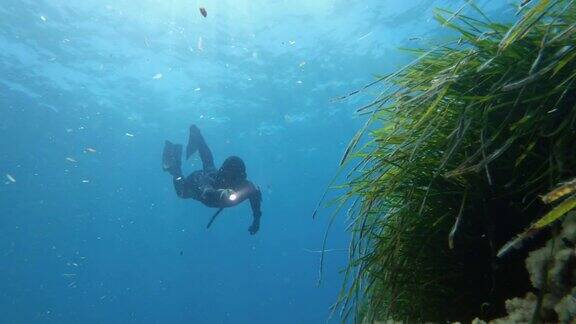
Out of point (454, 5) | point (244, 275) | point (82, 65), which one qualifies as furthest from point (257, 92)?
point (244, 275)

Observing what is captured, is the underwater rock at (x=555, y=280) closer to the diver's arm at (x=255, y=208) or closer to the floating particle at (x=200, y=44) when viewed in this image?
the diver's arm at (x=255, y=208)

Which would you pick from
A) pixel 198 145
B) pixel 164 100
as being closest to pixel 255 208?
pixel 198 145

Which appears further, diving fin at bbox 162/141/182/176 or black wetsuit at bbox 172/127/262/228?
diving fin at bbox 162/141/182/176

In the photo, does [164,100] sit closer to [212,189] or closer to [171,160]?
[171,160]

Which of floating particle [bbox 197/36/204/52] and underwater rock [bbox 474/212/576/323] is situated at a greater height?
floating particle [bbox 197/36/204/52]

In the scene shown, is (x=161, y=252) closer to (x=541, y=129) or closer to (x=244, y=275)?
(x=244, y=275)

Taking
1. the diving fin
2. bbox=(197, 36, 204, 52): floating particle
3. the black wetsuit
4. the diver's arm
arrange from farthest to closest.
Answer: bbox=(197, 36, 204, 52): floating particle
the diving fin
the diver's arm
the black wetsuit

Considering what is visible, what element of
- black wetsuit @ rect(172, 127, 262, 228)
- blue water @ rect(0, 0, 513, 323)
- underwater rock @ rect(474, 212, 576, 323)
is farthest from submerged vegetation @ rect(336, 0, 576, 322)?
black wetsuit @ rect(172, 127, 262, 228)

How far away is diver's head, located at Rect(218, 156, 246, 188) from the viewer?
10471mm

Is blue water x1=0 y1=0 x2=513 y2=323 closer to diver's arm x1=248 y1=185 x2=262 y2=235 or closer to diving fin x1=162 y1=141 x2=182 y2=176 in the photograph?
diver's arm x1=248 y1=185 x2=262 y2=235

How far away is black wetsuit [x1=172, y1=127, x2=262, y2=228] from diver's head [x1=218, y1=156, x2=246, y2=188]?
59mm

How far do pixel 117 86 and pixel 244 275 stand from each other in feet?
340

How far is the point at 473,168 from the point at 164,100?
111 ft

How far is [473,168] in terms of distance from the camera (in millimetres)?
1346
